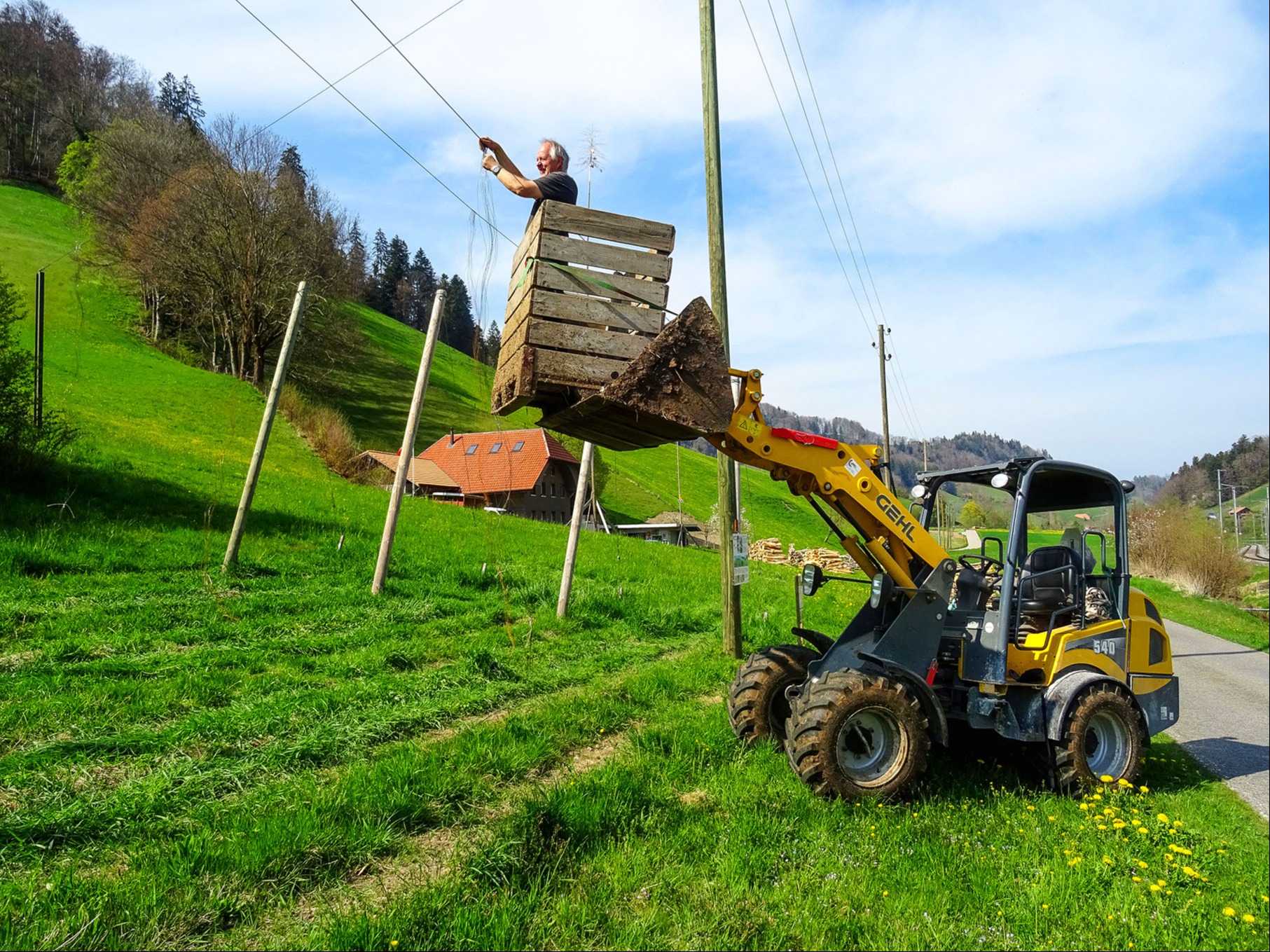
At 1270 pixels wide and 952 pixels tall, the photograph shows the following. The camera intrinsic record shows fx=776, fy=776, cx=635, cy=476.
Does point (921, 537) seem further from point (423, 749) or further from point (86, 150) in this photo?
point (86, 150)

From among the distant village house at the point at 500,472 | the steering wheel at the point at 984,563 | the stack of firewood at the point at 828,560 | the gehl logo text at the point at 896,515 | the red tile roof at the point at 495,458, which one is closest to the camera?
the gehl logo text at the point at 896,515

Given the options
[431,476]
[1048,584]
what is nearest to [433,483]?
[431,476]

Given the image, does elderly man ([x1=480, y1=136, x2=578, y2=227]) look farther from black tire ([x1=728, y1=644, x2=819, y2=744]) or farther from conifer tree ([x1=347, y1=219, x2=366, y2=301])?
conifer tree ([x1=347, y1=219, x2=366, y2=301])

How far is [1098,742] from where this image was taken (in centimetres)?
631

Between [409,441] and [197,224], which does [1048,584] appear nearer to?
[409,441]

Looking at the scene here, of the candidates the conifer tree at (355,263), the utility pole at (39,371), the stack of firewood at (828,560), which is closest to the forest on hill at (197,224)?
the conifer tree at (355,263)

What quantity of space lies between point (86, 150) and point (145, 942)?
4524 centimetres

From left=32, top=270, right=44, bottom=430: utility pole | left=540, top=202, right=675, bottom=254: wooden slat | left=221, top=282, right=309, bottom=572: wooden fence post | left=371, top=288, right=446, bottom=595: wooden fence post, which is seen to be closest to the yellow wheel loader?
left=540, top=202, right=675, bottom=254: wooden slat

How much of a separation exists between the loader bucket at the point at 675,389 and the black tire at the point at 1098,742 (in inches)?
146

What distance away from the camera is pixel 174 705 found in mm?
6398

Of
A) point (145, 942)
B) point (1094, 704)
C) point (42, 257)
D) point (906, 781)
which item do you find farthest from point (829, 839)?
point (42, 257)

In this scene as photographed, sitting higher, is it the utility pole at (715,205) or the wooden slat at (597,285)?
the utility pole at (715,205)

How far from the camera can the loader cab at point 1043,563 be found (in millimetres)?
6191

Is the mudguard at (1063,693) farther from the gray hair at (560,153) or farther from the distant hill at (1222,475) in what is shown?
the distant hill at (1222,475)
